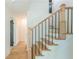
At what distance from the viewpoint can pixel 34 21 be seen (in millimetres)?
8523

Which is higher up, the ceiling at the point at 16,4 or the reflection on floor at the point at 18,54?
the ceiling at the point at 16,4

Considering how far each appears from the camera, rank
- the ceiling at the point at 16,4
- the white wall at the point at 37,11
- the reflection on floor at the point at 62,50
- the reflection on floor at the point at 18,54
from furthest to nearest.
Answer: the white wall at the point at 37,11
the reflection on floor at the point at 18,54
the ceiling at the point at 16,4
the reflection on floor at the point at 62,50

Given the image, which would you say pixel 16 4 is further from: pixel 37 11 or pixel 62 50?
pixel 62 50

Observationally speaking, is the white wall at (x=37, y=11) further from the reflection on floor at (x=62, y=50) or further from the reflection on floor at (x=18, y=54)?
the reflection on floor at (x=62, y=50)

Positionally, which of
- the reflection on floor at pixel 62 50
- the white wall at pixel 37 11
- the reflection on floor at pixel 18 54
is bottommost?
the reflection on floor at pixel 18 54

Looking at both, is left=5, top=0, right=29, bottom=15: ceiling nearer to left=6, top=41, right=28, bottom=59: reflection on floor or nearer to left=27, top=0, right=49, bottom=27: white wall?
left=27, top=0, right=49, bottom=27: white wall

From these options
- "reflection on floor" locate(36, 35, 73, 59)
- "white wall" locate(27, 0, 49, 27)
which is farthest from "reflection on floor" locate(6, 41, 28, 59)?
"reflection on floor" locate(36, 35, 73, 59)

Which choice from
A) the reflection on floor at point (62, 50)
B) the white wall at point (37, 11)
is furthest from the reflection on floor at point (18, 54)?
the reflection on floor at point (62, 50)

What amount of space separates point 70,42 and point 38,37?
2965 mm

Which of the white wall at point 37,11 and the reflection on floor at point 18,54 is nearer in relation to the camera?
the reflection on floor at point 18,54

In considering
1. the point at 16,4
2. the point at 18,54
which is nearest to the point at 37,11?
the point at 16,4

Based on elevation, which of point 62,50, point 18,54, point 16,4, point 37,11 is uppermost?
point 16,4

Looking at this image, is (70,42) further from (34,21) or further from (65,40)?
(34,21)

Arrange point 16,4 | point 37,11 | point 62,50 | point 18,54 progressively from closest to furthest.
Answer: point 62,50 → point 16,4 → point 18,54 → point 37,11
